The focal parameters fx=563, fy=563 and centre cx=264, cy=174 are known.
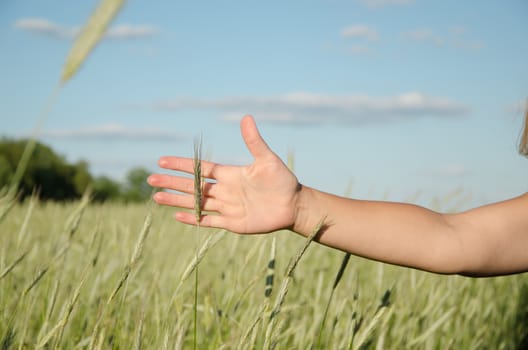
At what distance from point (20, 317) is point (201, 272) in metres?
1.42

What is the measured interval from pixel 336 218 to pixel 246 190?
0.22 m

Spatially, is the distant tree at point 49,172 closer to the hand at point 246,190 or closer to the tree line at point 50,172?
the tree line at point 50,172

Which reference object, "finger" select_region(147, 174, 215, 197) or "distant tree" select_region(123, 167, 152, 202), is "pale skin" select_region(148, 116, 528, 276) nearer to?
"finger" select_region(147, 174, 215, 197)

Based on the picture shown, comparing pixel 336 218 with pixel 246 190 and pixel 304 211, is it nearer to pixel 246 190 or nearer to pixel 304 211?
pixel 304 211

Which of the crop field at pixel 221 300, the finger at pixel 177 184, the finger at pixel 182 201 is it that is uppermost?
the finger at pixel 177 184

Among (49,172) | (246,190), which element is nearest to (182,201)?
(246,190)

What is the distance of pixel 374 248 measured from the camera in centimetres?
134

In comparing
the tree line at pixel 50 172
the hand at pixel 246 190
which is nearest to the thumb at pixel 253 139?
the hand at pixel 246 190

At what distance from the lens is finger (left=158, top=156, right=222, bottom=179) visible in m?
1.26

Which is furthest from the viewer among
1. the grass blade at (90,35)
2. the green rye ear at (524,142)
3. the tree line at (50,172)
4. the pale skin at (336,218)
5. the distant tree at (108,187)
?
the distant tree at (108,187)

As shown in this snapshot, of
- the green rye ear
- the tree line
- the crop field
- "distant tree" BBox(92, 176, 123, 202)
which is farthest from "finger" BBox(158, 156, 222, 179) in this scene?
"distant tree" BBox(92, 176, 123, 202)

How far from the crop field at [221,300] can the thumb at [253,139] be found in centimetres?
19

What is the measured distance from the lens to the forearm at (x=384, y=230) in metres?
1.26

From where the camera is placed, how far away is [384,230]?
1.35m
